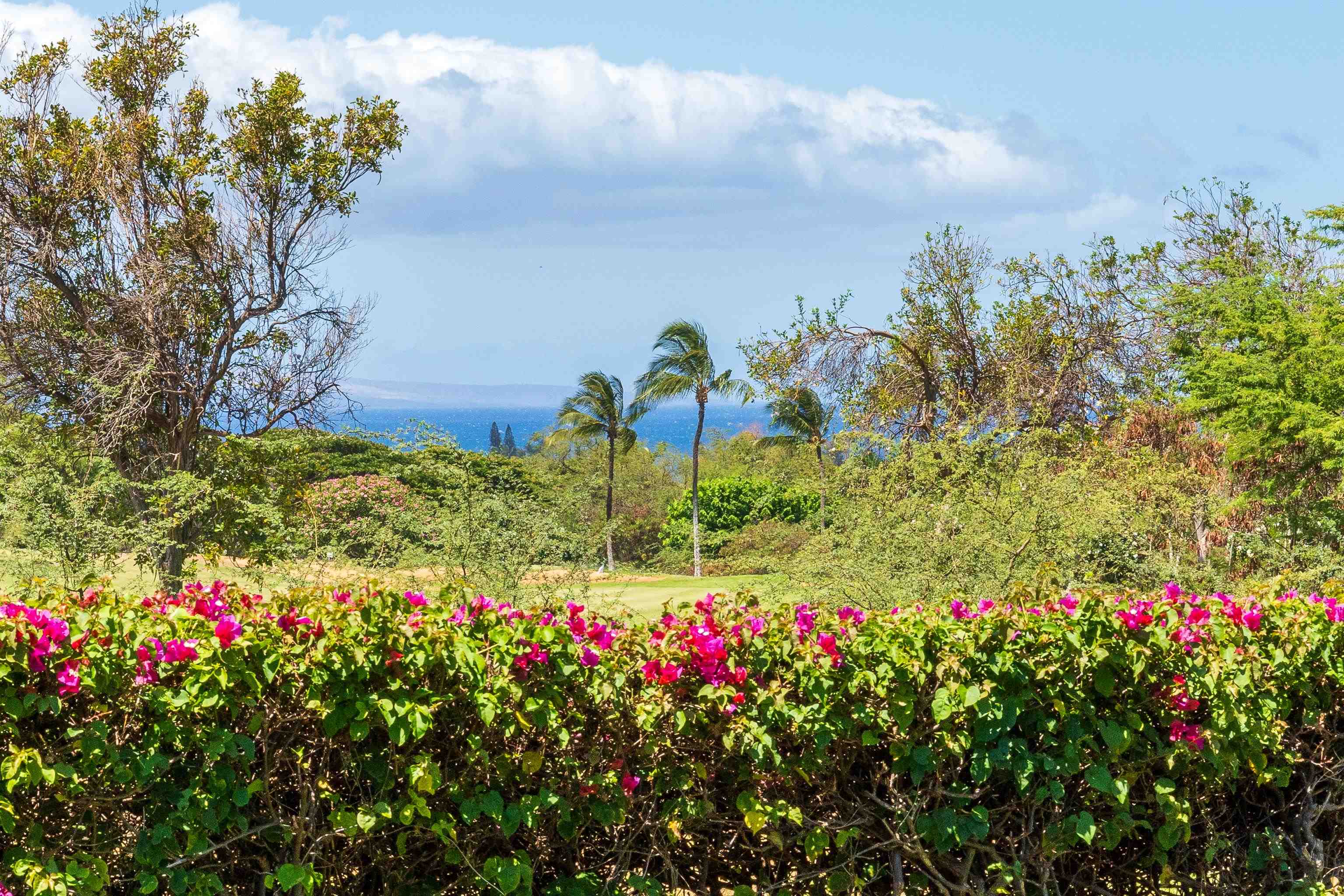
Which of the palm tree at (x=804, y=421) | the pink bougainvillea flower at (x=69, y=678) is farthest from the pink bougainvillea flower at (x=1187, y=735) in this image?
the palm tree at (x=804, y=421)

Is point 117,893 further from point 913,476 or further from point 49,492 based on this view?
point 49,492

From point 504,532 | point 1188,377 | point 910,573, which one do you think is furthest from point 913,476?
point 1188,377

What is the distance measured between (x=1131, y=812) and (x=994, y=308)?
2254cm

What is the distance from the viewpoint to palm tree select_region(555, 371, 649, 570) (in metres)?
48.6

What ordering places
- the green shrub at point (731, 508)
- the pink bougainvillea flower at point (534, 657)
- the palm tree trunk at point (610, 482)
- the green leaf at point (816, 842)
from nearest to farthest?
the pink bougainvillea flower at point (534, 657) < the green leaf at point (816, 842) < the palm tree trunk at point (610, 482) < the green shrub at point (731, 508)

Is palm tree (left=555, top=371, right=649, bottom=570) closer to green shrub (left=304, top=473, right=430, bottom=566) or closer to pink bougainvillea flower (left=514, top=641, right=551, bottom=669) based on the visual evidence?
green shrub (left=304, top=473, right=430, bottom=566)

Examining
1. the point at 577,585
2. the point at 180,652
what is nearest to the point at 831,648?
the point at 180,652

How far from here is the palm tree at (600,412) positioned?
48.6 m

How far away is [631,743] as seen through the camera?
155 inches

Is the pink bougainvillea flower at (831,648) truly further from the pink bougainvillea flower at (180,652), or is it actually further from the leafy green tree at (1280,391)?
the leafy green tree at (1280,391)

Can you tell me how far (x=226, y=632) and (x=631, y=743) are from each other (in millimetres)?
1313

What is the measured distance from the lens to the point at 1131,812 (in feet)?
14.2

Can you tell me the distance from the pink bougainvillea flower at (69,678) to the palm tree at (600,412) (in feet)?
145

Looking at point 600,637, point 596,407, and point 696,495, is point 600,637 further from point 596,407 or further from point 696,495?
point 596,407
